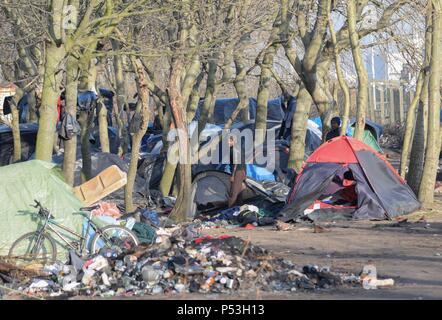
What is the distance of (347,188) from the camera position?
18484 millimetres

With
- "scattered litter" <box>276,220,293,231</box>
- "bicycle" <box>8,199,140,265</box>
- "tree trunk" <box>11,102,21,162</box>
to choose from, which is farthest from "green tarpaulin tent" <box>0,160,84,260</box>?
"tree trunk" <box>11,102,21,162</box>

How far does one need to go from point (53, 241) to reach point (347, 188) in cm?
746

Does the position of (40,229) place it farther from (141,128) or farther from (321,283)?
(141,128)

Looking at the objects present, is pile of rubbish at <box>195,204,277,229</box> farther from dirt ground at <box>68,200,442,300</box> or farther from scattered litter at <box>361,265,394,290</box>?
scattered litter at <box>361,265,394,290</box>

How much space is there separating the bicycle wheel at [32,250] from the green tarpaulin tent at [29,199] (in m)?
0.34

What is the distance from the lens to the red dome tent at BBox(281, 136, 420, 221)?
17766 mm

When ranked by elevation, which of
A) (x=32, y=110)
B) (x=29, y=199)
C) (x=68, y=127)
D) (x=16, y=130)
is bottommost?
(x=29, y=199)

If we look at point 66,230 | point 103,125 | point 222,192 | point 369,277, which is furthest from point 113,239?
point 103,125

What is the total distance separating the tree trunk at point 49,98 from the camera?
51.3 ft

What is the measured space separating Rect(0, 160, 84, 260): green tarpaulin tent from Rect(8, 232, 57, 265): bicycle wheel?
13.4 inches

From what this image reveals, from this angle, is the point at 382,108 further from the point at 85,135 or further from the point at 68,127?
the point at 68,127

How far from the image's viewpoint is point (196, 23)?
2041cm

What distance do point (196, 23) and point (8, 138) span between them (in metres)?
8.43
